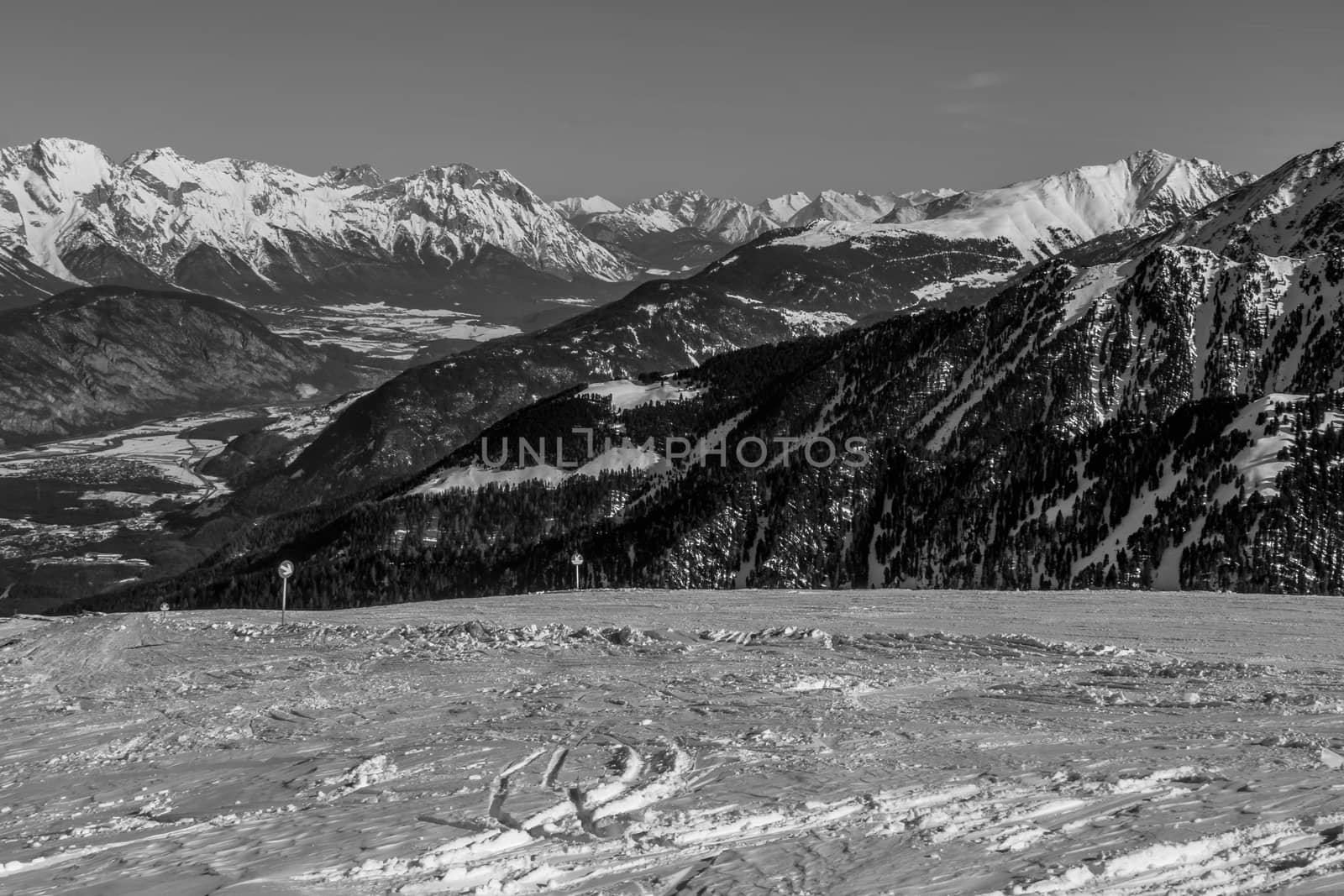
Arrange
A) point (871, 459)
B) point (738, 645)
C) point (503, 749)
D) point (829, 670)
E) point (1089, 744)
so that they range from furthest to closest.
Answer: point (871, 459)
point (738, 645)
point (829, 670)
point (503, 749)
point (1089, 744)

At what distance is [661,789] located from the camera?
97.9 feet

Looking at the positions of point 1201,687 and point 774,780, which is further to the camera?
point 1201,687

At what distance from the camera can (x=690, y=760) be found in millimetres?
32562

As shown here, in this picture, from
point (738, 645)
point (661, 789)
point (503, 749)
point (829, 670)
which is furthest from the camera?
point (738, 645)

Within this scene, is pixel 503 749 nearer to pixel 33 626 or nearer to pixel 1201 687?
pixel 1201 687

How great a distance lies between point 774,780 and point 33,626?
4576cm

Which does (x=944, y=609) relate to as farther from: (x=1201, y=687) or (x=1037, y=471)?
(x=1037, y=471)

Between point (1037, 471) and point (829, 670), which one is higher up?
point (1037, 471)

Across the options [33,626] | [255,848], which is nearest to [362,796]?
[255,848]

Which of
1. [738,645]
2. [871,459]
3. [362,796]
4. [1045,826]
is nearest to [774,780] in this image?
[1045,826]

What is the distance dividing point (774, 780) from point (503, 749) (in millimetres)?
8056

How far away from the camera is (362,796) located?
30625 mm

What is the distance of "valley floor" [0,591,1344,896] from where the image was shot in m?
24.2

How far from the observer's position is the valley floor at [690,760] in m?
24.2
